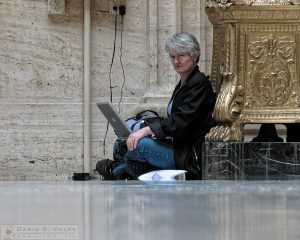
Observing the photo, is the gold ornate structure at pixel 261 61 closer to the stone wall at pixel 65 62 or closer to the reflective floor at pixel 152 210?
the reflective floor at pixel 152 210

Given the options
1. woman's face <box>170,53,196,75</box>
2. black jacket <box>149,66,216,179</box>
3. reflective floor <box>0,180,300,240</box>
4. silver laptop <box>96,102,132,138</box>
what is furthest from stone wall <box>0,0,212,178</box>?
reflective floor <box>0,180,300,240</box>

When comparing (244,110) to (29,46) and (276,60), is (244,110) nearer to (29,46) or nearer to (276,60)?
(276,60)

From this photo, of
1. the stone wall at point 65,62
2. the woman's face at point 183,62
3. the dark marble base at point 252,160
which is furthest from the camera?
the stone wall at point 65,62

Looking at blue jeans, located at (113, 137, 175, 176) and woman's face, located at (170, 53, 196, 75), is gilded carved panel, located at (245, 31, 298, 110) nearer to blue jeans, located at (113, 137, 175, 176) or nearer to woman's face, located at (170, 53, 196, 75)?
woman's face, located at (170, 53, 196, 75)

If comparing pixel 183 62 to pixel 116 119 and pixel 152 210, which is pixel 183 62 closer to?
pixel 116 119

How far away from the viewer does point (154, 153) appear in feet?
22.5

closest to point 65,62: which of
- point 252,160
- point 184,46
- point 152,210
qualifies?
point 184,46

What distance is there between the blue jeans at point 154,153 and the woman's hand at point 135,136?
0.03 meters

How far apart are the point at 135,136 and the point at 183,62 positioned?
593mm

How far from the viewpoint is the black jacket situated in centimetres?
Answer: 678

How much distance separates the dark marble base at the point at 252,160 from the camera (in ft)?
21.9

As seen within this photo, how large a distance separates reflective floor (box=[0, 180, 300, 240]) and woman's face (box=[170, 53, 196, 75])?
867 millimetres

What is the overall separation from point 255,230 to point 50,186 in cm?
269

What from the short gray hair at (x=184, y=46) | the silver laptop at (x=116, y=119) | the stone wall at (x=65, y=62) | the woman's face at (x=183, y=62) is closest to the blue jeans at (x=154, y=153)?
the silver laptop at (x=116, y=119)
